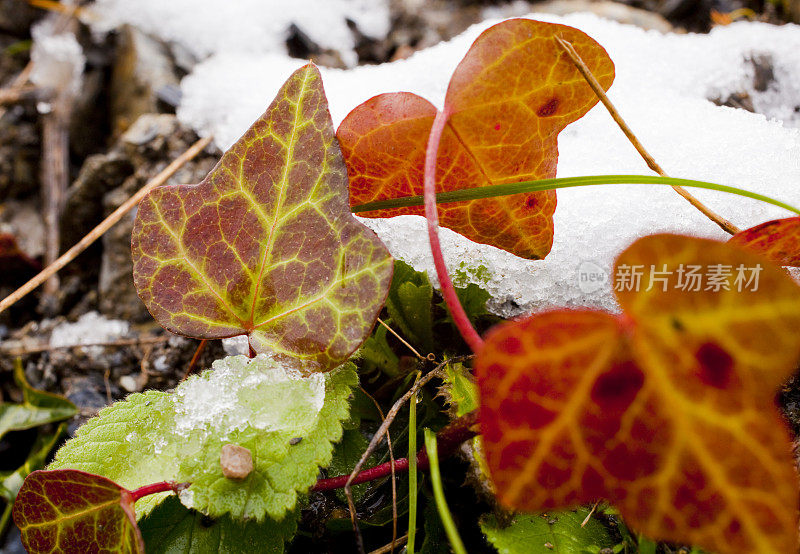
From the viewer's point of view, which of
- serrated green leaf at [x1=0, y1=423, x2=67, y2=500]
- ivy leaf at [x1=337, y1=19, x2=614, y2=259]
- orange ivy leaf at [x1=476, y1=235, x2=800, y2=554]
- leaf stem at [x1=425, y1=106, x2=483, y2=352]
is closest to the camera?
orange ivy leaf at [x1=476, y1=235, x2=800, y2=554]

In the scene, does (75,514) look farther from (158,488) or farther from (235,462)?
(235,462)

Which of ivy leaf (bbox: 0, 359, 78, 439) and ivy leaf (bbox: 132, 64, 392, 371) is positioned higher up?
ivy leaf (bbox: 132, 64, 392, 371)

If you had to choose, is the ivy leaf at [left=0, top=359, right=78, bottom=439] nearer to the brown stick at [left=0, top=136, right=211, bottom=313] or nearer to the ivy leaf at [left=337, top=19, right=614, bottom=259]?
the brown stick at [left=0, top=136, right=211, bottom=313]

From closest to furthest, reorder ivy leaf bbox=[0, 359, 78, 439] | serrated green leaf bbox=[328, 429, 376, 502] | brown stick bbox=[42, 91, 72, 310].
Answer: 1. serrated green leaf bbox=[328, 429, 376, 502]
2. ivy leaf bbox=[0, 359, 78, 439]
3. brown stick bbox=[42, 91, 72, 310]

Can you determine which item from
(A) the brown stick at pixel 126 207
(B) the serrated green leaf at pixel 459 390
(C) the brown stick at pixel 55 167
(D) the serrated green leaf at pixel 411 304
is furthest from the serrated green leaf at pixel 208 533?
(C) the brown stick at pixel 55 167

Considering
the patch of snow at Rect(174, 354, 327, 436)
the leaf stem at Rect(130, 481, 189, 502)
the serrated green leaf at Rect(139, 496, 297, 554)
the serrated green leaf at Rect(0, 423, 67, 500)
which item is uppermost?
the patch of snow at Rect(174, 354, 327, 436)

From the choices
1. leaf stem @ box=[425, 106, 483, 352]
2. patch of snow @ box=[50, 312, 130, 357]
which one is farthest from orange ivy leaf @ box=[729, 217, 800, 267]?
patch of snow @ box=[50, 312, 130, 357]

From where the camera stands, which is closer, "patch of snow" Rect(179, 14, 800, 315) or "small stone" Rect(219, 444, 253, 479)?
"small stone" Rect(219, 444, 253, 479)

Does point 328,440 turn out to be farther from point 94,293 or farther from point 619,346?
point 94,293
